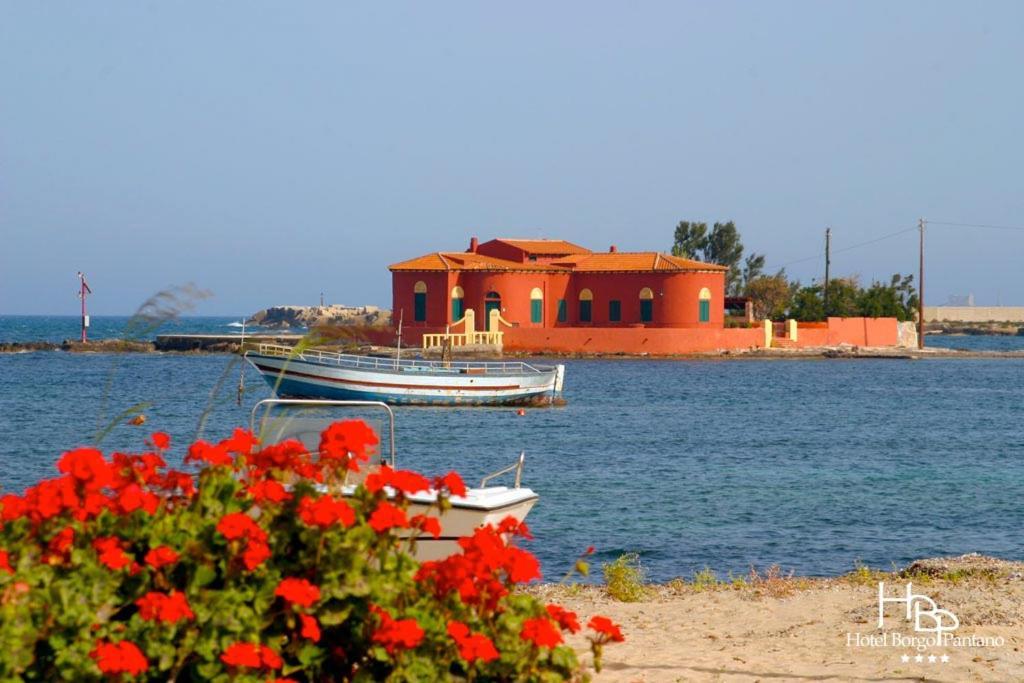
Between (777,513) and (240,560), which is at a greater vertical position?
(240,560)

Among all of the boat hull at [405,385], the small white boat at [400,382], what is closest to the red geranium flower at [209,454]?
the small white boat at [400,382]

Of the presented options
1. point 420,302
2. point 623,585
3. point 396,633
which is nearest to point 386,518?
point 396,633

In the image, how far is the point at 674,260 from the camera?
58.5 meters

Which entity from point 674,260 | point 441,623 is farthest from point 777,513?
point 674,260

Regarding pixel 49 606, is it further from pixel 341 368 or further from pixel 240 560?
pixel 341 368

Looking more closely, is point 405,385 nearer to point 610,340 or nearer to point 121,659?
point 610,340

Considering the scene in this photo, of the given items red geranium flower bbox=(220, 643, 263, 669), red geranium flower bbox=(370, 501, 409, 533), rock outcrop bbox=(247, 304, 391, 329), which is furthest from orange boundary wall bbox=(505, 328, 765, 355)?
rock outcrop bbox=(247, 304, 391, 329)

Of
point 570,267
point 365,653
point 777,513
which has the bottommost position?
point 777,513

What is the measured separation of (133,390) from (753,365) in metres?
31.1

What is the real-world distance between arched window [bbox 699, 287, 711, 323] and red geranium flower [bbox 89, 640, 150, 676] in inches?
2184

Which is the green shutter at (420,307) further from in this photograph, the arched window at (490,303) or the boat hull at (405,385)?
the boat hull at (405,385)

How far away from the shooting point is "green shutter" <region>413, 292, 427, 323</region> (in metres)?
57.6

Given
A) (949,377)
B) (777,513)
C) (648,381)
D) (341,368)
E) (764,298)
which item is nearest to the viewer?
(777,513)

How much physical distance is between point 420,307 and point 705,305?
43.7 feet
